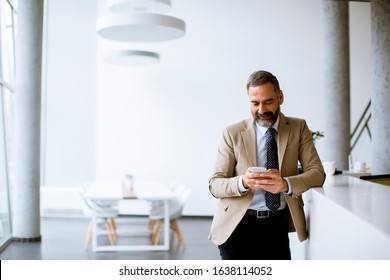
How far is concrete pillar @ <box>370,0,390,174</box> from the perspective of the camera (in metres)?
6.17

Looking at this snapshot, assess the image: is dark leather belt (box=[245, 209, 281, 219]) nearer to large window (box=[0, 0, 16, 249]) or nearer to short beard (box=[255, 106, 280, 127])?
short beard (box=[255, 106, 280, 127])

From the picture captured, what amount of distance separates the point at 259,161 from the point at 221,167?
8.0 inches

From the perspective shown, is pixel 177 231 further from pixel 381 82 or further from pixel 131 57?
pixel 381 82

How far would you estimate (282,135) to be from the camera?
3203 mm

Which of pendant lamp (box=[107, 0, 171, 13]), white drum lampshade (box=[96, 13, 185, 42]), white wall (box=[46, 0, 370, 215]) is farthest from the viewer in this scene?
white wall (box=[46, 0, 370, 215])

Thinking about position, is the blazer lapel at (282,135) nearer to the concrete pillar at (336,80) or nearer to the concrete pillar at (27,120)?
the concrete pillar at (27,120)

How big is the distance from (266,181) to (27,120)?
6.23 meters

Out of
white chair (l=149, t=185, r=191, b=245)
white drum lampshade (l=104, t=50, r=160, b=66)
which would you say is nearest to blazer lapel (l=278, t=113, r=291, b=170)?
white chair (l=149, t=185, r=191, b=245)

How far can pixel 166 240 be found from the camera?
26.6 feet

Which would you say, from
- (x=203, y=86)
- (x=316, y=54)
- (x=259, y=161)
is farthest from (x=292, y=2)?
(x=259, y=161)

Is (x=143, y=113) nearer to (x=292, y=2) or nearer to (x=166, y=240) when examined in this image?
(x=292, y=2)

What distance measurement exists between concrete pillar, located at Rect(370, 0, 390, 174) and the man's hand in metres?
3.62

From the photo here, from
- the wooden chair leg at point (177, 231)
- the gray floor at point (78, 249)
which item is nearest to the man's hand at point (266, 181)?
the gray floor at point (78, 249)

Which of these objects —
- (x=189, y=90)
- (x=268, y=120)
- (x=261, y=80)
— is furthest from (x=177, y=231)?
(x=261, y=80)
